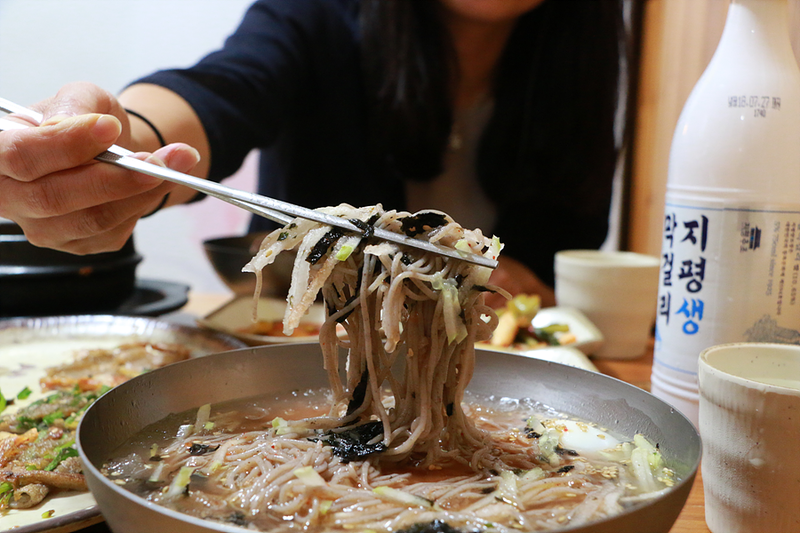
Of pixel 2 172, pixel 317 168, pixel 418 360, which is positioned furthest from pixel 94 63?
pixel 418 360

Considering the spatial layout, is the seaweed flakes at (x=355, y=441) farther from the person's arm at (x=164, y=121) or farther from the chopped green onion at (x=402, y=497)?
the person's arm at (x=164, y=121)

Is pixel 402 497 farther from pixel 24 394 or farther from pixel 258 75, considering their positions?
pixel 258 75

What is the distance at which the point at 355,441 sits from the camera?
1.12 meters

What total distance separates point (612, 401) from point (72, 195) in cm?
128

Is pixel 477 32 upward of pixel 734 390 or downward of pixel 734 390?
upward

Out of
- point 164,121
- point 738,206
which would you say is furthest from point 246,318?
point 738,206

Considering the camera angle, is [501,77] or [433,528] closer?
[433,528]

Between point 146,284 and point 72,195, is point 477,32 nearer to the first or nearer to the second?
point 146,284

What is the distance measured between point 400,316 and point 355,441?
0.27 m

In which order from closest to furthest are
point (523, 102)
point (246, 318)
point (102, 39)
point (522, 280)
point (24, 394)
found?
point (24, 394) < point (246, 318) < point (522, 280) < point (523, 102) < point (102, 39)

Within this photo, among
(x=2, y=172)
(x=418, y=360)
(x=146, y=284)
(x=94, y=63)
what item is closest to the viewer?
(x=418, y=360)

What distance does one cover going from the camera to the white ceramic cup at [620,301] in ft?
7.12

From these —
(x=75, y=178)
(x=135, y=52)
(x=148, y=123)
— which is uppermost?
(x=135, y=52)

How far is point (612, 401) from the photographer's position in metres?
1.20
